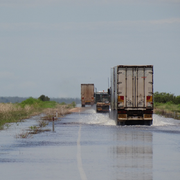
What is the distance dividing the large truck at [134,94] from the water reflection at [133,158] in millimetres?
10594

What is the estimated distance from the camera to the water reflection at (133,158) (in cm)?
1450

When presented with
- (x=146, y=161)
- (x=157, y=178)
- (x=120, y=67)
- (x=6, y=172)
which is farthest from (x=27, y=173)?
(x=120, y=67)

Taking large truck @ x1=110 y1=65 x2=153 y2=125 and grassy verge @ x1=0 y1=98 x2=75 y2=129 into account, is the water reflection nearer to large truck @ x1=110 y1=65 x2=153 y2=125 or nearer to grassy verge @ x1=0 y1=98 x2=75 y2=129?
large truck @ x1=110 y1=65 x2=153 y2=125

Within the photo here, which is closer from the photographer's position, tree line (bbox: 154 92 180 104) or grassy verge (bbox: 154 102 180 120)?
grassy verge (bbox: 154 102 180 120)

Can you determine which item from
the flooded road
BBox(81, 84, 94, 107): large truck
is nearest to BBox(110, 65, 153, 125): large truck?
the flooded road

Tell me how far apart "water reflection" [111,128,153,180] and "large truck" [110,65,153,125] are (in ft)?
34.8

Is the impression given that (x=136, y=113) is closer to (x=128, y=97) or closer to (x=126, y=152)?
(x=128, y=97)

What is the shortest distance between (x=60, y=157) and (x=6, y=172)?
391cm

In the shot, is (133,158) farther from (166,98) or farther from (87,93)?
(166,98)

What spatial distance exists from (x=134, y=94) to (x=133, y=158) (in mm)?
19926

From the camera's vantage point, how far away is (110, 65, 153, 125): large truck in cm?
3809

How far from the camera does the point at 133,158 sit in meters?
18.5

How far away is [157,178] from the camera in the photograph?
1382 cm

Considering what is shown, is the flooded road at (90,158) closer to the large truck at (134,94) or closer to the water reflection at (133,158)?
the water reflection at (133,158)
